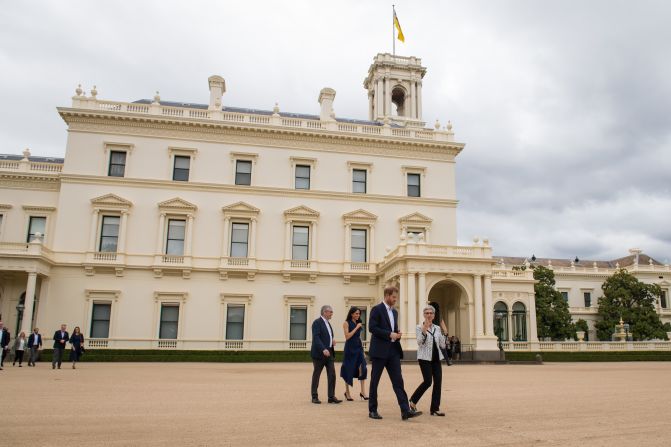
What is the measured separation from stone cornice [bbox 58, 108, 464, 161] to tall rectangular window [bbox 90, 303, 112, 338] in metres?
11.1

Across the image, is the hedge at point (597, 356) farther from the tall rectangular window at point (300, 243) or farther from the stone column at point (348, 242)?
the tall rectangular window at point (300, 243)

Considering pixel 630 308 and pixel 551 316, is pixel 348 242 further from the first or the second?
pixel 630 308

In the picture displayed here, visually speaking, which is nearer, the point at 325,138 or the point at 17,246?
the point at 17,246

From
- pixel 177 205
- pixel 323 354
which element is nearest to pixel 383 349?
pixel 323 354

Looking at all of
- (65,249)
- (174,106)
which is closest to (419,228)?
(174,106)

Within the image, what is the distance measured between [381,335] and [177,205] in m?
27.5

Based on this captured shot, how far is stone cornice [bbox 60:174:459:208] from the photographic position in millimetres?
33406

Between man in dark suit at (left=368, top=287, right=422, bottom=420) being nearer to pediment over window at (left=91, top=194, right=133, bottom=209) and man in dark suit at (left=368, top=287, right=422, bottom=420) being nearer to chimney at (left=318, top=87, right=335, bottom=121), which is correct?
pediment over window at (left=91, top=194, right=133, bottom=209)

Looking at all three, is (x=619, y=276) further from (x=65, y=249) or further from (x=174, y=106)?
(x=65, y=249)

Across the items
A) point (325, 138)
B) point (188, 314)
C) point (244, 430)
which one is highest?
point (325, 138)

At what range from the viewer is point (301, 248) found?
3512 centimetres

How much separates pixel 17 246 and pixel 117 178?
688cm

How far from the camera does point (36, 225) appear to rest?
34438 millimetres

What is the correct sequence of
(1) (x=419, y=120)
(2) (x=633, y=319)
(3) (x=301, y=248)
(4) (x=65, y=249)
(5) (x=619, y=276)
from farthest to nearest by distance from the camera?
(5) (x=619, y=276) → (2) (x=633, y=319) → (1) (x=419, y=120) → (3) (x=301, y=248) → (4) (x=65, y=249)
